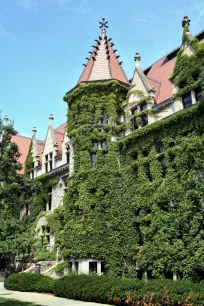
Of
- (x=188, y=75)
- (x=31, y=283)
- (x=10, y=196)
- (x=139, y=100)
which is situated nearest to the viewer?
(x=31, y=283)

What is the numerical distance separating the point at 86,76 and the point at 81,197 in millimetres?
11691

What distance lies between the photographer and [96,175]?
2558cm

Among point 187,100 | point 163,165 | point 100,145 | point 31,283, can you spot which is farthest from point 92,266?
point 187,100

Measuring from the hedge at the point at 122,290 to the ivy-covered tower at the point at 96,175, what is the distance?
12.7 ft

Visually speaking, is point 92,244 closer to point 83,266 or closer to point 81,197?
point 83,266

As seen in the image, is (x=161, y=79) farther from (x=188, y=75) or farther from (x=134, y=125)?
(x=188, y=75)

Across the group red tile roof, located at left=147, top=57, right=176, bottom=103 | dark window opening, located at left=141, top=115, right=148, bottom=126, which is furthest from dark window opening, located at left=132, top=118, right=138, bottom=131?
red tile roof, located at left=147, top=57, right=176, bottom=103

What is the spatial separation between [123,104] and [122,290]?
630 inches

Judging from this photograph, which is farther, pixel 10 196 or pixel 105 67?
pixel 105 67

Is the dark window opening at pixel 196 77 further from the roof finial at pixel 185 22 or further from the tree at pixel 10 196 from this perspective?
the tree at pixel 10 196

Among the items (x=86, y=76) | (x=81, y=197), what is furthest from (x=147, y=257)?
(x=86, y=76)

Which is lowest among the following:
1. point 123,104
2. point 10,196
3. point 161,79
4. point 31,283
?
point 31,283

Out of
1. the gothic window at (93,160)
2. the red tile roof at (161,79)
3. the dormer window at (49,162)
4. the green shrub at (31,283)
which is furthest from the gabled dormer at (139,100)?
the green shrub at (31,283)

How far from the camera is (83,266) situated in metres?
23.7
